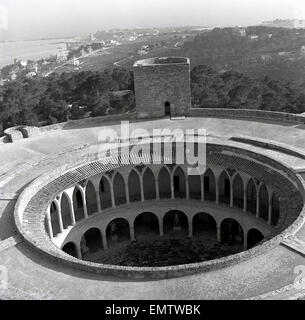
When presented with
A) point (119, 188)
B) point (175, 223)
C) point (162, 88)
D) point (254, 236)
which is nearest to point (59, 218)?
point (119, 188)

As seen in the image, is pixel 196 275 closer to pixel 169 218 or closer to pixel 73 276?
pixel 73 276

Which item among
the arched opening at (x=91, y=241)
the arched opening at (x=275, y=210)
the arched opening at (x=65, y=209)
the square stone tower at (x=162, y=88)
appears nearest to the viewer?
the arched opening at (x=275, y=210)

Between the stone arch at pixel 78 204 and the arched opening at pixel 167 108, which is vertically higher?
the arched opening at pixel 167 108

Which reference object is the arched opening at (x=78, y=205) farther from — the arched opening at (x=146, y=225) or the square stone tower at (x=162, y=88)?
the square stone tower at (x=162, y=88)

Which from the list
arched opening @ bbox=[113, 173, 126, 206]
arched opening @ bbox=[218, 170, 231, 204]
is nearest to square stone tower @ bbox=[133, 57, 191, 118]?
arched opening @ bbox=[113, 173, 126, 206]

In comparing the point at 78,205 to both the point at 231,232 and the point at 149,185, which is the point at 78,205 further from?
the point at 231,232

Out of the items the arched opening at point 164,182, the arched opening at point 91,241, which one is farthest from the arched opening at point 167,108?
the arched opening at point 91,241

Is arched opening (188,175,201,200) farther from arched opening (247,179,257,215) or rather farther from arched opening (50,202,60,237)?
arched opening (50,202,60,237)
